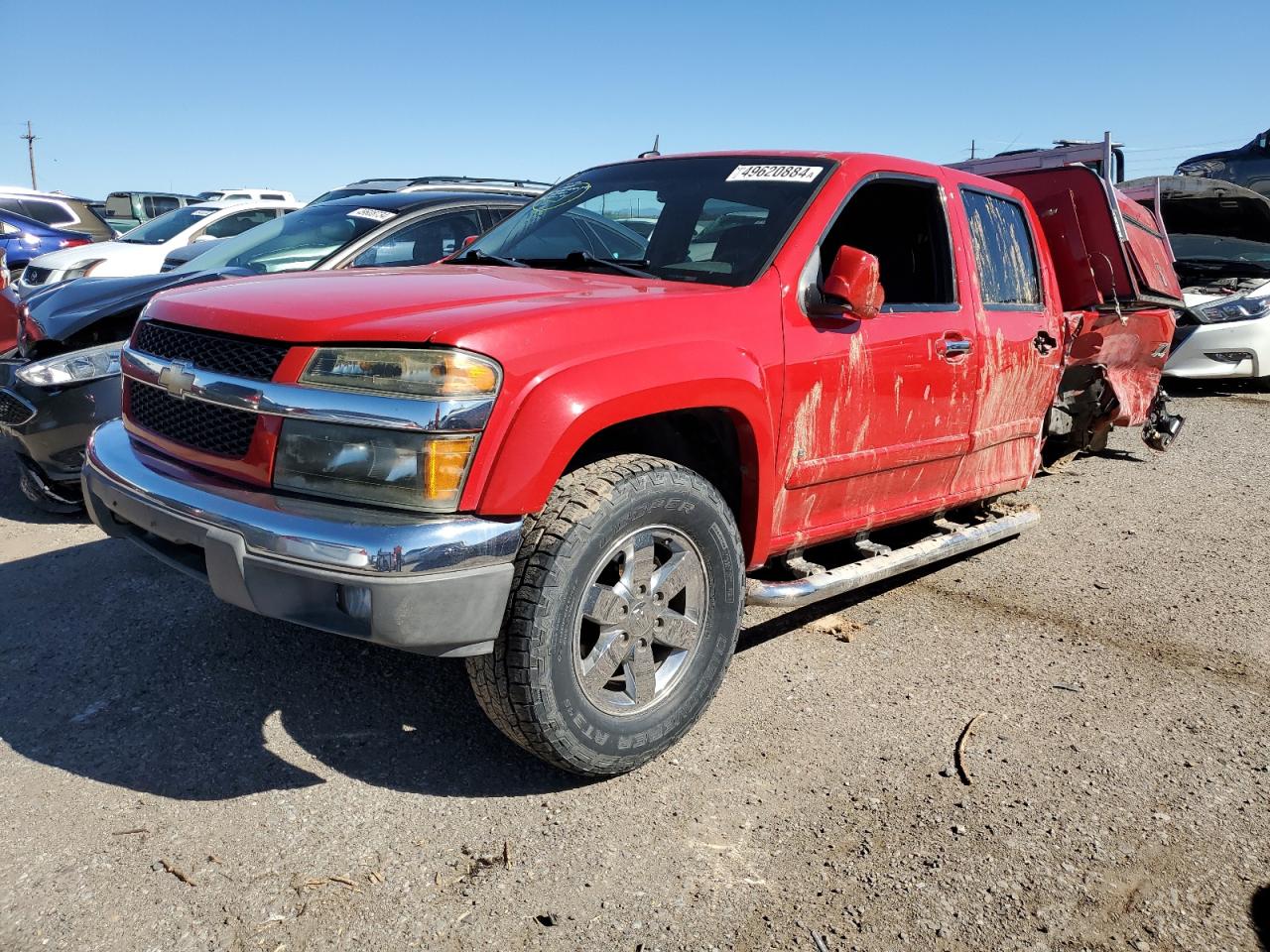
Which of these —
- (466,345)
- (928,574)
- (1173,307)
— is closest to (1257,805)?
(928,574)

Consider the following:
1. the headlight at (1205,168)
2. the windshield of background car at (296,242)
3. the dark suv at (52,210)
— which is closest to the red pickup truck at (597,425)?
the windshield of background car at (296,242)

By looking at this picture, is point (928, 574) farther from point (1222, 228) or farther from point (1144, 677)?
point (1222, 228)

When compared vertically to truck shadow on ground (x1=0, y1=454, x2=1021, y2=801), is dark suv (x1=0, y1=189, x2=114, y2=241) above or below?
above

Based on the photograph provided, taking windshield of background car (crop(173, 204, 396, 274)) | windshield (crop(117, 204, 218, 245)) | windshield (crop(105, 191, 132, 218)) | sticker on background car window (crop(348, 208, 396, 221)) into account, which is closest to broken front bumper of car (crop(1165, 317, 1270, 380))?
sticker on background car window (crop(348, 208, 396, 221))

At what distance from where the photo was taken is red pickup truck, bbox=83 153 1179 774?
2367mm

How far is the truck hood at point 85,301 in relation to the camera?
499 cm

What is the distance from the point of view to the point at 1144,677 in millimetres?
3682

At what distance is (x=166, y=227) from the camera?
950 cm

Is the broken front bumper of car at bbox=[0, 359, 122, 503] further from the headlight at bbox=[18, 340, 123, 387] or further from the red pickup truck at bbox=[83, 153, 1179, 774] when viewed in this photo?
the red pickup truck at bbox=[83, 153, 1179, 774]

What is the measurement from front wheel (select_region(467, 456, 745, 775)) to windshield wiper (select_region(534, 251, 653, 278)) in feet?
2.99

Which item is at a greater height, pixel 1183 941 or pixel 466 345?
pixel 466 345

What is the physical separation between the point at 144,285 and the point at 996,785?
486 centimetres

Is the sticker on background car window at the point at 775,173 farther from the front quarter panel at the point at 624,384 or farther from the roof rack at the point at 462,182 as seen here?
the roof rack at the point at 462,182

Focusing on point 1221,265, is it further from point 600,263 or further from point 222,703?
point 222,703
